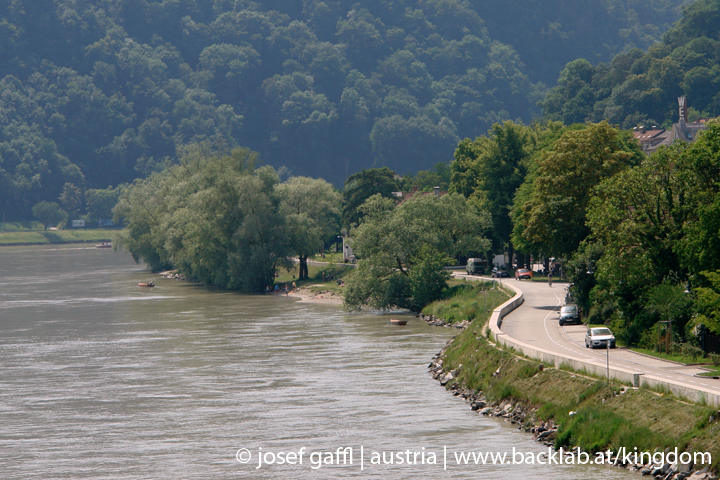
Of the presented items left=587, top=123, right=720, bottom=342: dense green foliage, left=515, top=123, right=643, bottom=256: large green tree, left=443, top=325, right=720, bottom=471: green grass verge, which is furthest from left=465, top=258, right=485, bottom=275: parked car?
left=443, top=325, right=720, bottom=471: green grass verge

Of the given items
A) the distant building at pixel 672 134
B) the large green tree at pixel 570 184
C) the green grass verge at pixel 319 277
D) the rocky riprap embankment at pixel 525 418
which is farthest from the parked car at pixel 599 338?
the distant building at pixel 672 134

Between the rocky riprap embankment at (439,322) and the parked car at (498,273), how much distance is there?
16038 millimetres

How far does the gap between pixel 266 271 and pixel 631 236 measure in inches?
2350

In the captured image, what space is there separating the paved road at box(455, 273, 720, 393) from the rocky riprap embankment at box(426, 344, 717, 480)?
4063 millimetres

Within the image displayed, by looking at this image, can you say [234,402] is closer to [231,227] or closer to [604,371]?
[604,371]

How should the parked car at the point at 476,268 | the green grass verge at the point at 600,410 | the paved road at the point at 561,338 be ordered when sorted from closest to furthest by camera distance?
the green grass verge at the point at 600,410 → the paved road at the point at 561,338 → the parked car at the point at 476,268

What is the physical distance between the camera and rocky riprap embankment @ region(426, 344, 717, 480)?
28.2 metres

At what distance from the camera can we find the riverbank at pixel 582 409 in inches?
1154

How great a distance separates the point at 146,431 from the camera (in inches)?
1529

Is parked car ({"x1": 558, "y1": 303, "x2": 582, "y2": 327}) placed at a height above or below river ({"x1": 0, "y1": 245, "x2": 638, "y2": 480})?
above

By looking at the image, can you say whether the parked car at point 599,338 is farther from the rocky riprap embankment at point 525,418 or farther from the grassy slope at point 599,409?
the rocky riprap embankment at point 525,418

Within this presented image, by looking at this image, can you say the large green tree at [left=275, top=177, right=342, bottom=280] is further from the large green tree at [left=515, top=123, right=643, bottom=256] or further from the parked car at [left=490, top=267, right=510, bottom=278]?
the large green tree at [left=515, top=123, right=643, bottom=256]

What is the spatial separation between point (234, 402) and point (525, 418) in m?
14.7

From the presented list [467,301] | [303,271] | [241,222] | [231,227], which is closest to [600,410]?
[467,301]
